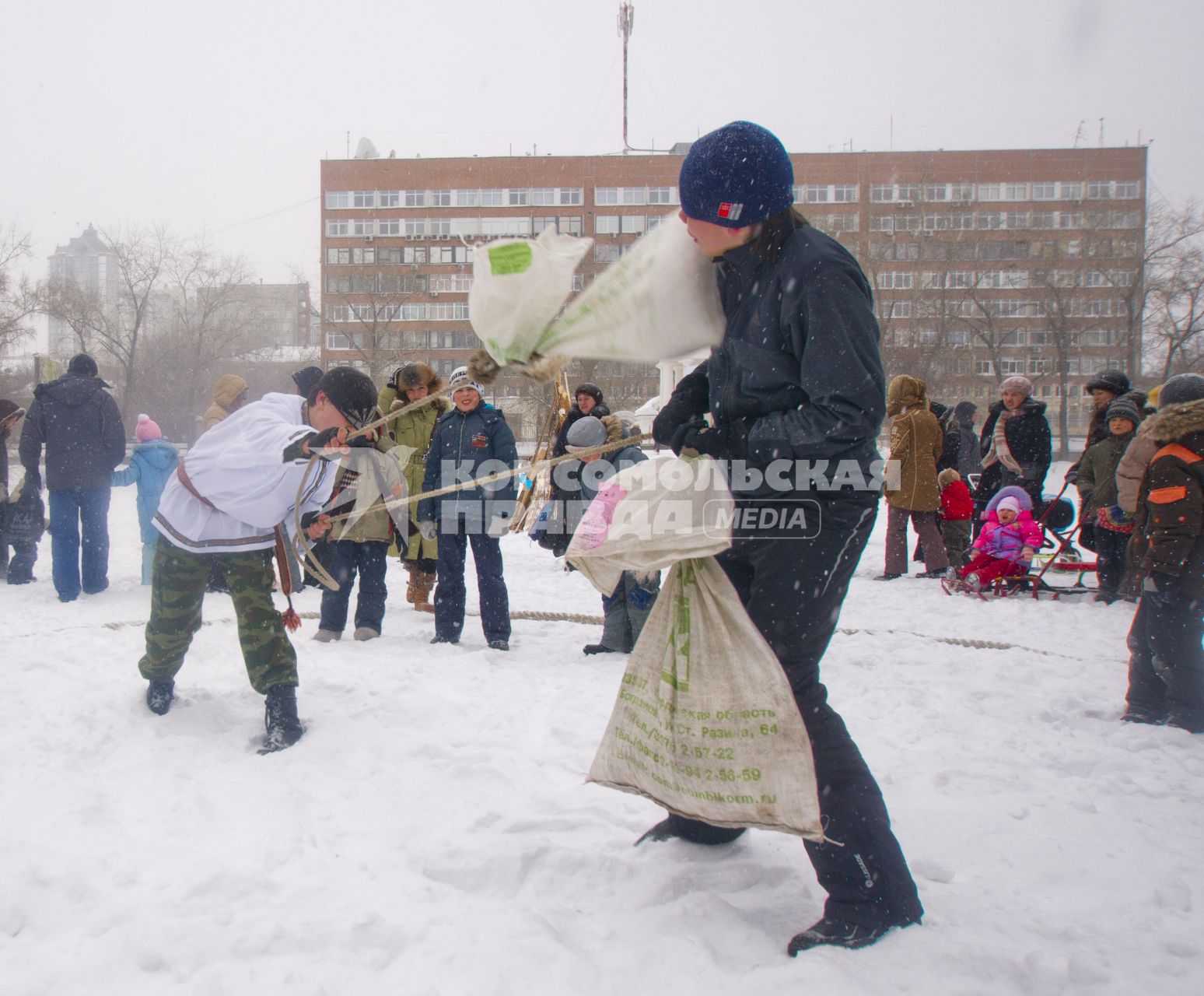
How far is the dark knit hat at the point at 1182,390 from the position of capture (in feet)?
13.3

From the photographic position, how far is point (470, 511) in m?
5.44

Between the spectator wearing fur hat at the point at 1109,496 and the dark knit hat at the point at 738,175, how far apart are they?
5.75m

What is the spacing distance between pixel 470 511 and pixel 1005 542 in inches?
183

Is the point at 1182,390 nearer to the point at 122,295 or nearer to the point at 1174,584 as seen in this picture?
the point at 1174,584

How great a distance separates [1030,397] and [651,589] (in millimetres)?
5068

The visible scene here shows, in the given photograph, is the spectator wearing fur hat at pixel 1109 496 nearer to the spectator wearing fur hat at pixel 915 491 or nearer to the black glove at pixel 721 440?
the spectator wearing fur hat at pixel 915 491

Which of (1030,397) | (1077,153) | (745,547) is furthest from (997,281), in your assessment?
(745,547)

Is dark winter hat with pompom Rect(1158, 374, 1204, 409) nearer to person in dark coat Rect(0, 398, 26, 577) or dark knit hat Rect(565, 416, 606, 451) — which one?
dark knit hat Rect(565, 416, 606, 451)

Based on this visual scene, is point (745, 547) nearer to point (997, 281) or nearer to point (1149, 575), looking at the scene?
point (1149, 575)

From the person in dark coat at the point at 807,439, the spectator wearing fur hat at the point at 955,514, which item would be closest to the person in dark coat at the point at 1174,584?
the person in dark coat at the point at 807,439

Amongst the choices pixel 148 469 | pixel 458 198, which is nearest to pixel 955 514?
pixel 148 469

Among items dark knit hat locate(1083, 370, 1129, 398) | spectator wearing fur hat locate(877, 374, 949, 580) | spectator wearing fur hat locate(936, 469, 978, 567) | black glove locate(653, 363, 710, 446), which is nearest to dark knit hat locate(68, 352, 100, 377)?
black glove locate(653, 363, 710, 446)

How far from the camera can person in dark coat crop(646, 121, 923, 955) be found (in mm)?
1953

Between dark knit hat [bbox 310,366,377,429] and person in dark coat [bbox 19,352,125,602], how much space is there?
15.3 ft
